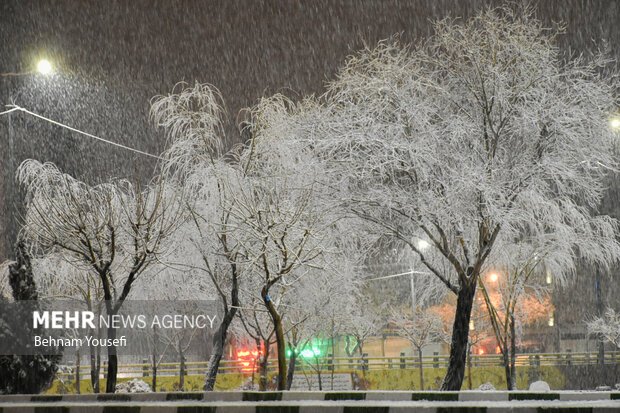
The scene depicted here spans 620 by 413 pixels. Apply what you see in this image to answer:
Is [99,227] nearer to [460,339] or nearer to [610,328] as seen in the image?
[460,339]

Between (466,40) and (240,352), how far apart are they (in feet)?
156

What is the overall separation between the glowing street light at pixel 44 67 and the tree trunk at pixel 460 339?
50.5 feet

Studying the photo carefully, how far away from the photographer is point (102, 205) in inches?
734

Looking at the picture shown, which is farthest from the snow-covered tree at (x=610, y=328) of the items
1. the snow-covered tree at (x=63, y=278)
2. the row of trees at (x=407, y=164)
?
the snow-covered tree at (x=63, y=278)

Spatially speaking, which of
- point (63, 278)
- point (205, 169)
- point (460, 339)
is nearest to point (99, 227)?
point (205, 169)

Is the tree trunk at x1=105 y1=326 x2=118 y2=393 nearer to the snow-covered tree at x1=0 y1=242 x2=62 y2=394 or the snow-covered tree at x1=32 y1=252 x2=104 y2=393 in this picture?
the snow-covered tree at x1=0 y1=242 x2=62 y2=394

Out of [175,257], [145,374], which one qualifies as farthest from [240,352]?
[175,257]

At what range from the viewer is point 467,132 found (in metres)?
16.4

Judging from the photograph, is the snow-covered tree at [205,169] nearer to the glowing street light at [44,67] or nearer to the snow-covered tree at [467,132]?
the snow-covered tree at [467,132]

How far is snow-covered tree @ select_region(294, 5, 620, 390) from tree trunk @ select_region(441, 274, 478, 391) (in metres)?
0.03

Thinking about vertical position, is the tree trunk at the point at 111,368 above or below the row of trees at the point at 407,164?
below

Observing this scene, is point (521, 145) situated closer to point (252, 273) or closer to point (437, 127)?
point (437, 127)

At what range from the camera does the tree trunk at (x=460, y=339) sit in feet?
56.9

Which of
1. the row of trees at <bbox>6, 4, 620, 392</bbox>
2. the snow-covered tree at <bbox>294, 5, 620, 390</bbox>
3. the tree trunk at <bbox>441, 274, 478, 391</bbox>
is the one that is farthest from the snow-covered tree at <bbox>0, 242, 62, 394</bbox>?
the tree trunk at <bbox>441, 274, 478, 391</bbox>
